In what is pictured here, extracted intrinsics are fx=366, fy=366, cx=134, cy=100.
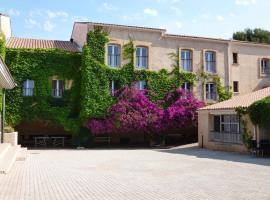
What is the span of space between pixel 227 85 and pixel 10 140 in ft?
67.5

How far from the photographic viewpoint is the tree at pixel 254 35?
181 ft

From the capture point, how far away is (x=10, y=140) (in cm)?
2409

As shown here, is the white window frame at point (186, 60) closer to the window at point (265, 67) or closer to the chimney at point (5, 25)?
the window at point (265, 67)

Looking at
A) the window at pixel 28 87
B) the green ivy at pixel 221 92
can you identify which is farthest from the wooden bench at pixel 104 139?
the green ivy at pixel 221 92

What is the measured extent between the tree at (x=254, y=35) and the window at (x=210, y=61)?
2291cm

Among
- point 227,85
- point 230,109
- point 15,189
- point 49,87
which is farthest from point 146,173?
point 227,85

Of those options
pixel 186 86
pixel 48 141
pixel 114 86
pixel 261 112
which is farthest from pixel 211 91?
pixel 48 141

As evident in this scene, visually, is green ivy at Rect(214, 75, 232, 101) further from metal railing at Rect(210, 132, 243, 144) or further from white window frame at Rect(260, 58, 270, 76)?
metal railing at Rect(210, 132, 243, 144)

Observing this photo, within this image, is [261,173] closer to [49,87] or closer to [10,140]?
[10,140]

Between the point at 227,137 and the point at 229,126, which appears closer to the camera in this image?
the point at 227,137

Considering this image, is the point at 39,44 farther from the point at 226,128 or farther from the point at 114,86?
the point at 226,128

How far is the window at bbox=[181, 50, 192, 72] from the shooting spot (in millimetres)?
33781

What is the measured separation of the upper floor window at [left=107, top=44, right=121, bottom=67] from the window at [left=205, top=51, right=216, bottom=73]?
873 centimetres

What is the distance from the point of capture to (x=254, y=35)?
55.6m
